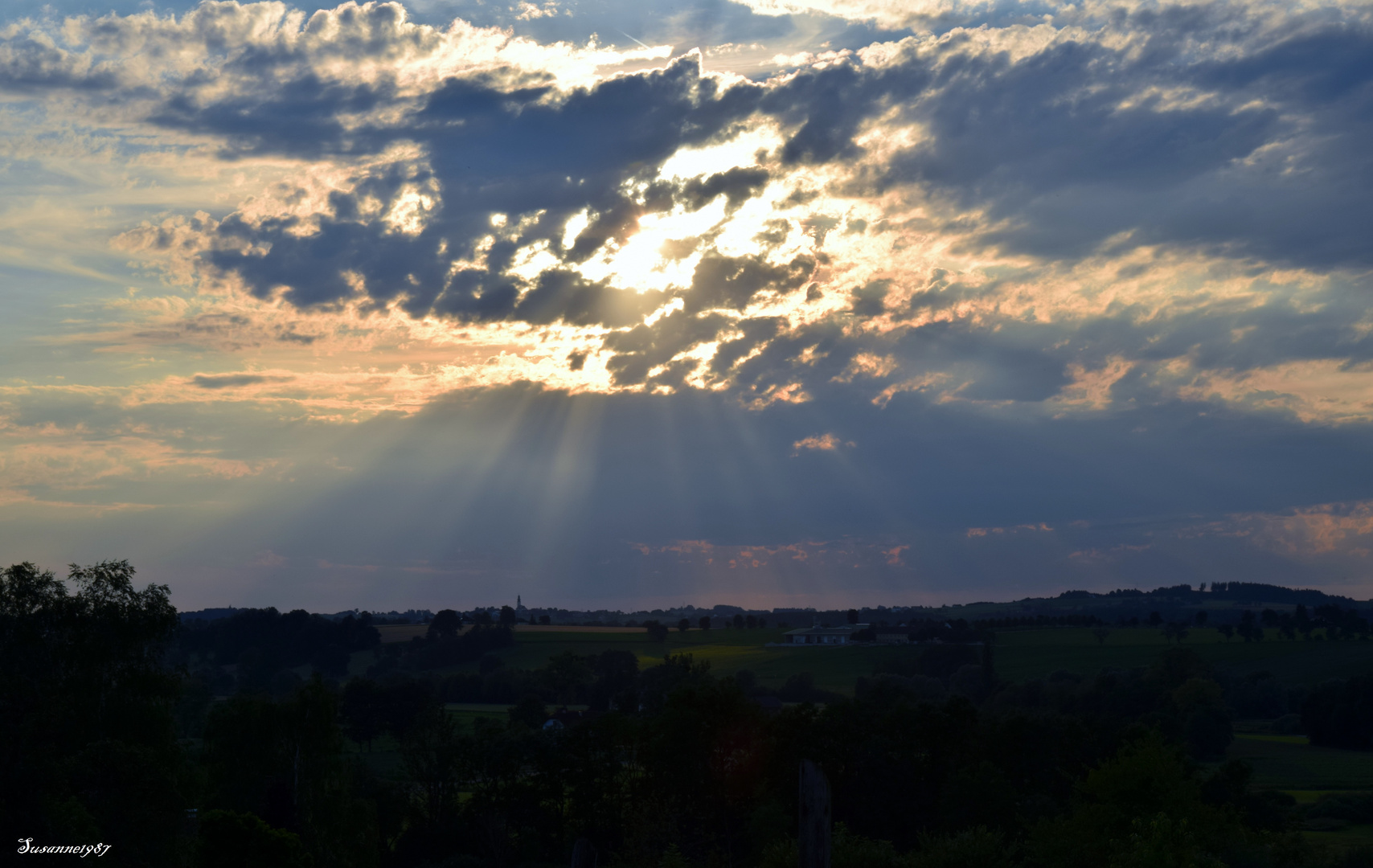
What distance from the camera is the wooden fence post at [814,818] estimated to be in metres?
9.01

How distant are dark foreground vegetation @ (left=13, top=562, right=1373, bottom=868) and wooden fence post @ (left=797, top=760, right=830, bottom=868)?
39277mm

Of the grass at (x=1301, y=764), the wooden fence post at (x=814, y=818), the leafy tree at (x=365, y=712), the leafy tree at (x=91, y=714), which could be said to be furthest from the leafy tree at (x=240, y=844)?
the leafy tree at (x=365, y=712)

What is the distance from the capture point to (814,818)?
9.05 metres

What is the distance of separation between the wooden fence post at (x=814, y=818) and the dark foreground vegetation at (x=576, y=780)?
39277mm

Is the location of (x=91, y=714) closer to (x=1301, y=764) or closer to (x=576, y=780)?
(x=576, y=780)

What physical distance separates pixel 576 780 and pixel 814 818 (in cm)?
8964

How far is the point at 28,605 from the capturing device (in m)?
53.5

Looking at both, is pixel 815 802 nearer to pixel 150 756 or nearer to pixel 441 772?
pixel 150 756

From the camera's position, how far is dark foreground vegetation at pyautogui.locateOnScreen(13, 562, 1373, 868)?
4719cm

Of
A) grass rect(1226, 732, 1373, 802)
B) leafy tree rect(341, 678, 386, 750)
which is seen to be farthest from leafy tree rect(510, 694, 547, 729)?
grass rect(1226, 732, 1373, 802)

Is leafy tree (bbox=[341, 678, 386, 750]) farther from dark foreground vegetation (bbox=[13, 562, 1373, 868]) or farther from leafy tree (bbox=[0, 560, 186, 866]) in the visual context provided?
leafy tree (bbox=[0, 560, 186, 866])

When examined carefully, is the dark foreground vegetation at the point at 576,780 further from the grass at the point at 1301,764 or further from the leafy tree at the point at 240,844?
the grass at the point at 1301,764

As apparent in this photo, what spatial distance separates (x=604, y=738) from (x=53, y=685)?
53.1 m

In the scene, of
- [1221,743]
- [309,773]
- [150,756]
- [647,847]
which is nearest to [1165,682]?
[1221,743]
